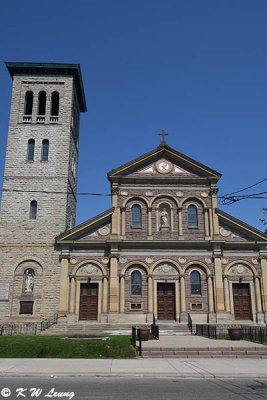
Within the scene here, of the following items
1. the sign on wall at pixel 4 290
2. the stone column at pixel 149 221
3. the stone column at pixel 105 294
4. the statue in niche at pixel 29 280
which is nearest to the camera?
the sign on wall at pixel 4 290

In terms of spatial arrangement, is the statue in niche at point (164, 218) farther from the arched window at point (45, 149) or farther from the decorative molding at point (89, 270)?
the arched window at point (45, 149)

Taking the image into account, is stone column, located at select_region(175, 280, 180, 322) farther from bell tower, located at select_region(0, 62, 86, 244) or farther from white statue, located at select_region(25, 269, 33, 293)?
white statue, located at select_region(25, 269, 33, 293)

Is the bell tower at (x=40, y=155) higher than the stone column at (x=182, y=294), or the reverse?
the bell tower at (x=40, y=155)

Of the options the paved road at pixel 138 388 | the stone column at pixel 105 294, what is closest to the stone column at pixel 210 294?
the stone column at pixel 105 294

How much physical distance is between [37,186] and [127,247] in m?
9.51

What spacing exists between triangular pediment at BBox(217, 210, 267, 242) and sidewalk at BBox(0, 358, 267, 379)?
16.2 meters

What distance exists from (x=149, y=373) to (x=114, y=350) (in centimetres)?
488

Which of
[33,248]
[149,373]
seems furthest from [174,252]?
[149,373]

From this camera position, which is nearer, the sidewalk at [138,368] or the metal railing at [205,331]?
the sidewalk at [138,368]

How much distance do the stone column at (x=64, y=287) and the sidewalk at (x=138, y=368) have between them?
13261 millimetres

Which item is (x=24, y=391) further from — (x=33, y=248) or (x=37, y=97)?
(x=37, y=97)

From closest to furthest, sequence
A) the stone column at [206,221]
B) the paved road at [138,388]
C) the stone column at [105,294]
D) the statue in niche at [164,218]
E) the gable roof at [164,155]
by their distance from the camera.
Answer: the paved road at [138,388] < the stone column at [105,294] < the stone column at [206,221] < the statue in niche at [164,218] < the gable roof at [164,155]

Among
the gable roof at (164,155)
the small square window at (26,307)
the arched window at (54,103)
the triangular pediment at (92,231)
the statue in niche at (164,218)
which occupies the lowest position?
the small square window at (26,307)

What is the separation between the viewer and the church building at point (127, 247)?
2955 cm
